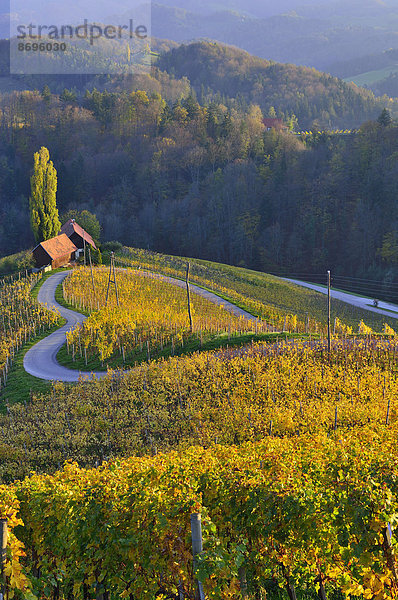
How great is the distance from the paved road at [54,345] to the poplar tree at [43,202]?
41.7ft

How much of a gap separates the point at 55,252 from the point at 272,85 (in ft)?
400

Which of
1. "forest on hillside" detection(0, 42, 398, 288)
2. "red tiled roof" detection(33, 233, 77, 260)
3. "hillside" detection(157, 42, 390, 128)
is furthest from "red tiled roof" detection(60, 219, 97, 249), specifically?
"hillside" detection(157, 42, 390, 128)

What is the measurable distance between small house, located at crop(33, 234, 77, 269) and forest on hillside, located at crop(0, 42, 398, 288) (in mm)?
31812

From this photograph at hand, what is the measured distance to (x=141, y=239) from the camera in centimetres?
8269

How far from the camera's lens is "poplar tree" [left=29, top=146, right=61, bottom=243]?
52.2 m

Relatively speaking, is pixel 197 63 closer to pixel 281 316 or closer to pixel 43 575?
pixel 281 316

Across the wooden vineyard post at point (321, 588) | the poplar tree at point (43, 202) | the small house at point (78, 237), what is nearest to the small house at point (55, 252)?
the small house at point (78, 237)

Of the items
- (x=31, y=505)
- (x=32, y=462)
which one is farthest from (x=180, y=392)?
(x=31, y=505)

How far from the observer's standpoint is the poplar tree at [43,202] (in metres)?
52.2

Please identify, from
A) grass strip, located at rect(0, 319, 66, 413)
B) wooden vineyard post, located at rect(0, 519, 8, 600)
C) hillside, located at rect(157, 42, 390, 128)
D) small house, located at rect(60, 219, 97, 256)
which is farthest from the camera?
hillside, located at rect(157, 42, 390, 128)

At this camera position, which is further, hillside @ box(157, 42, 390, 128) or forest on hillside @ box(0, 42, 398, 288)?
hillside @ box(157, 42, 390, 128)

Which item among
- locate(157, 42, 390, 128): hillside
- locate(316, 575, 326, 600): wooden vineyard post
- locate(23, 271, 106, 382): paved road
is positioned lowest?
locate(23, 271, 106, 382): paved road

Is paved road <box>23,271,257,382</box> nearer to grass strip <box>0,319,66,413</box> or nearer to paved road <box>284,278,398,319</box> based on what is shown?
grass strip <box>0,319,66,413</box>

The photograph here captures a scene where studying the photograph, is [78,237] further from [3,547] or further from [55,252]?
[3,547]
